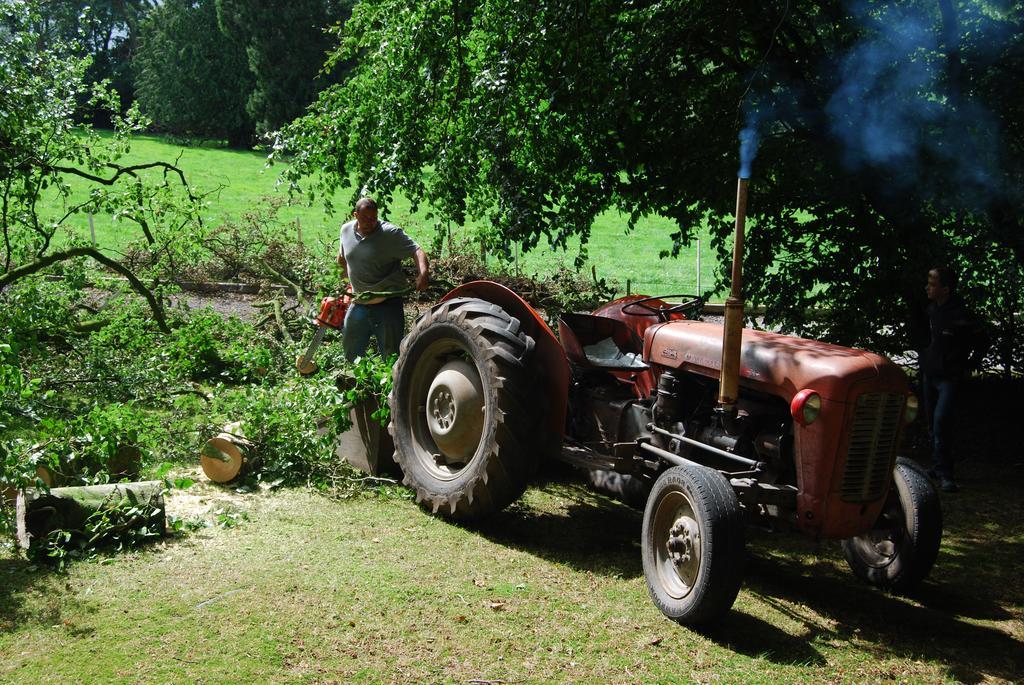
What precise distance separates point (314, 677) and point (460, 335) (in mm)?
2447

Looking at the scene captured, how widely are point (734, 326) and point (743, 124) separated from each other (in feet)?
12.3

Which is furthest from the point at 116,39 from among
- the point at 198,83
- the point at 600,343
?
the point at 600,343

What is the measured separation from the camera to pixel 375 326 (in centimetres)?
721

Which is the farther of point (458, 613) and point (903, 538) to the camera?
point (903, 538)

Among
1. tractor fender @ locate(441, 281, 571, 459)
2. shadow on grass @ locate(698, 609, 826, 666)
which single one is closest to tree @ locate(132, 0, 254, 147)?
tractor fender @ locate(441, 281, 571, 459)

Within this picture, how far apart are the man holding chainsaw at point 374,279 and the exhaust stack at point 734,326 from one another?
10.6 ft

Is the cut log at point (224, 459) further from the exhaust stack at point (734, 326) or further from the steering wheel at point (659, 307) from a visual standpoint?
the exhaust stack at point (734, 326)

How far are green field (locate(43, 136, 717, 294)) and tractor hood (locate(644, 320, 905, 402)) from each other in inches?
258

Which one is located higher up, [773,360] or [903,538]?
[773,360]

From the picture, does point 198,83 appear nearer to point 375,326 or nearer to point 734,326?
point 375,326

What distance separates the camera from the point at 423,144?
25.7ft

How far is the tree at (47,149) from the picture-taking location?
7.39 m

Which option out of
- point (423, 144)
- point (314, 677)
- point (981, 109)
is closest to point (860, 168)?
point (981, 109)

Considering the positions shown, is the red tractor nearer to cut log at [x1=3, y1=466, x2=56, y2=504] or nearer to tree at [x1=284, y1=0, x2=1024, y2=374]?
tree at [x1=284, y1=0, x2=1024, y2=374]
